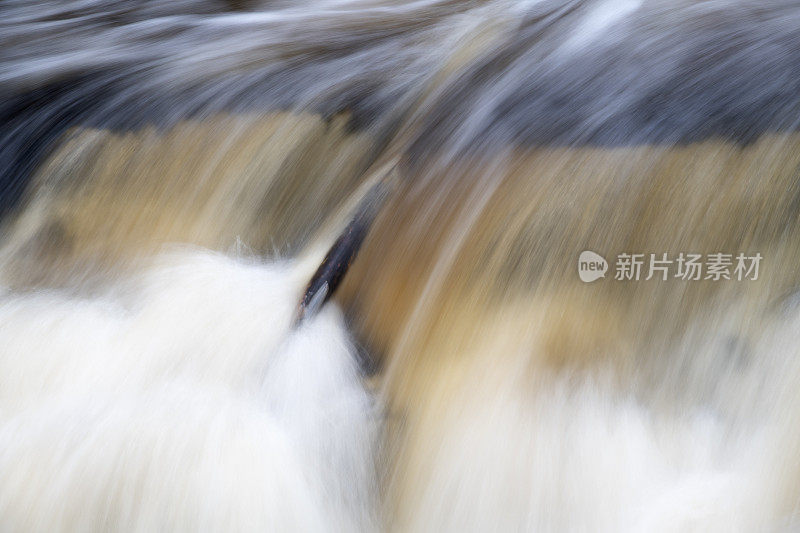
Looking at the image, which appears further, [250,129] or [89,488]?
[250,129]

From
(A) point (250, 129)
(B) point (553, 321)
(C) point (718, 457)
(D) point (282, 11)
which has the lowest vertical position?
(C) point (718, 457)

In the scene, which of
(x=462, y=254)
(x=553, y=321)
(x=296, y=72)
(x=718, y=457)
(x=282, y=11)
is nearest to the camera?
(x=718, y=457)

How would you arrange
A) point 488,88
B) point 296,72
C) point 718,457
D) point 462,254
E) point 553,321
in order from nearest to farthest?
point 718,457 → point 553,321 → point 462,254 → point 488,88 → point 296,72

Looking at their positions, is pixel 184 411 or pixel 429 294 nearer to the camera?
pixel 184 411

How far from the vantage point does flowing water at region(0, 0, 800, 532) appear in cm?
174

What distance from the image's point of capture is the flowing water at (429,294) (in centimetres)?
174

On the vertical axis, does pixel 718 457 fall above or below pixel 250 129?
below

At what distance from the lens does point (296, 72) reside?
2896mm

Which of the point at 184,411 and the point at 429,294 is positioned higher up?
the point at 429,294

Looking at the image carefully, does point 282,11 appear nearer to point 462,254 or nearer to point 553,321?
point 462,254

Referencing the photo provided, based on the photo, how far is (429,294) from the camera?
6.66 feet

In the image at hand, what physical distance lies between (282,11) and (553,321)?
2213mm

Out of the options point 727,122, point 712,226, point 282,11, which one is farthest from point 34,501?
point 282,11

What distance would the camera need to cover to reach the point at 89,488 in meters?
1.77
